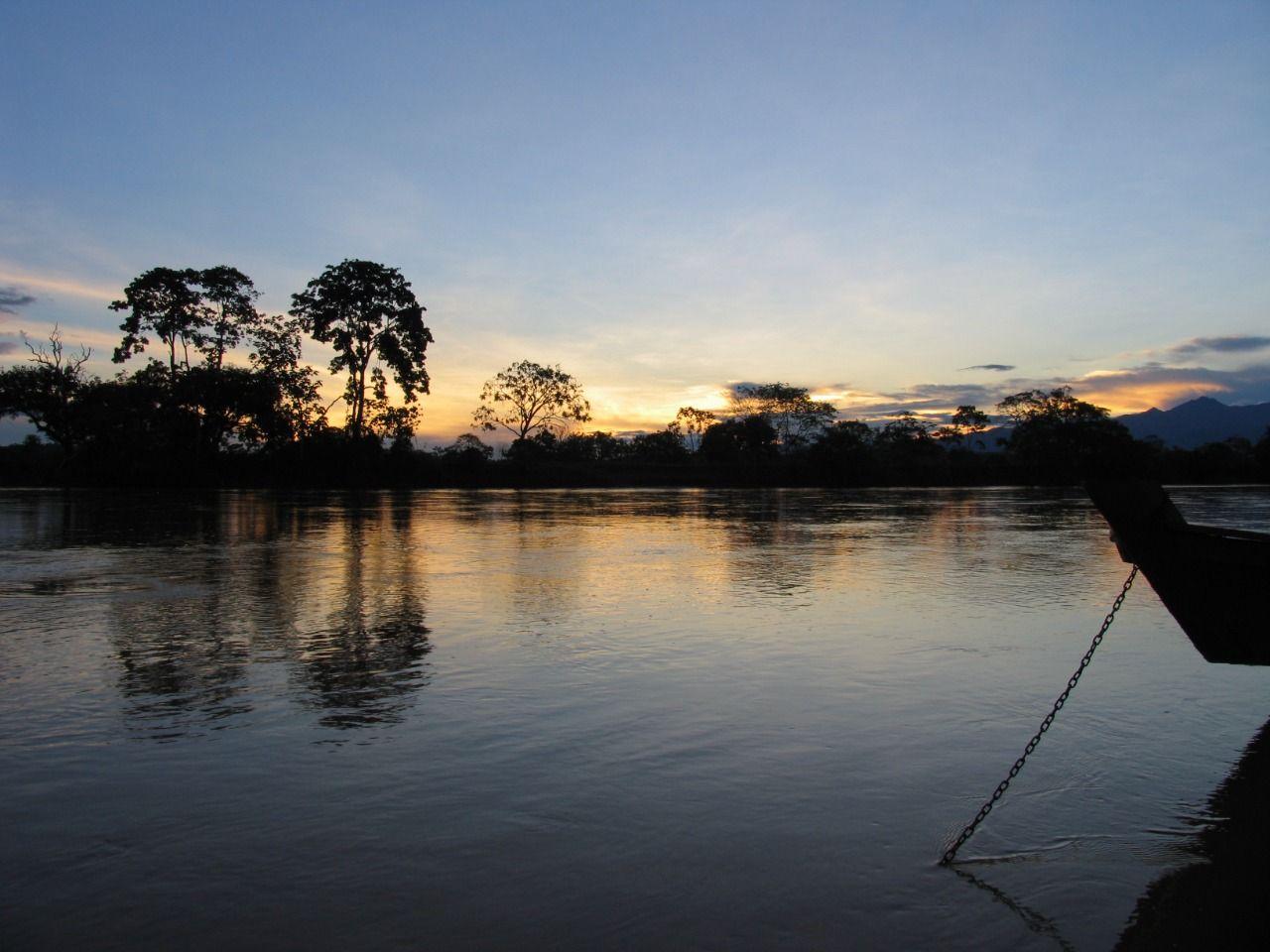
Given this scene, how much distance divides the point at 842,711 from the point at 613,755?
1.54 meters

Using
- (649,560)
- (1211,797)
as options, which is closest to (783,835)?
(1211,797)

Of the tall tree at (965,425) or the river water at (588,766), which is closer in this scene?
the river water at (588,766)

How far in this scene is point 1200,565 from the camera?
482cm

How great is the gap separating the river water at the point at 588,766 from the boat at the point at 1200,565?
514 millimetres

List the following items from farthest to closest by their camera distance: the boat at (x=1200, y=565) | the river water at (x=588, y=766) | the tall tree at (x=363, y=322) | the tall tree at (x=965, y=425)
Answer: the tall tree at (x=965, y=425)
the tall tree at (x=363, y=322)
the boat at (x=1200, y=565)
the river water at (x=588, y=766)

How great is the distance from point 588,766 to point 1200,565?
11.2 ft

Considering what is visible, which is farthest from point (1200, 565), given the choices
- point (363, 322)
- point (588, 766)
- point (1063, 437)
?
point (1063, 437)

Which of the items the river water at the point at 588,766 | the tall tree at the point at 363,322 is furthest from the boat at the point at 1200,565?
the tall tree at the point at 363,322

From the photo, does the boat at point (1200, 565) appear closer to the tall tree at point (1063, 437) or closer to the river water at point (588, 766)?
the river water at point (588, 766)

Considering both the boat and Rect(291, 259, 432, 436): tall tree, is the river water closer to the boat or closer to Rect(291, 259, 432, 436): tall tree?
the boat

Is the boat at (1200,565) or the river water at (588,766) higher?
the boat at (1200,565)

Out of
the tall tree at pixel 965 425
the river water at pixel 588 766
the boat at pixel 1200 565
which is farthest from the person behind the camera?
the tall tree at pixel 965 425

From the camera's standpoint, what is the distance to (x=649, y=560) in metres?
13.2

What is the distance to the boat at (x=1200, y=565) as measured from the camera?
4.69 metres
